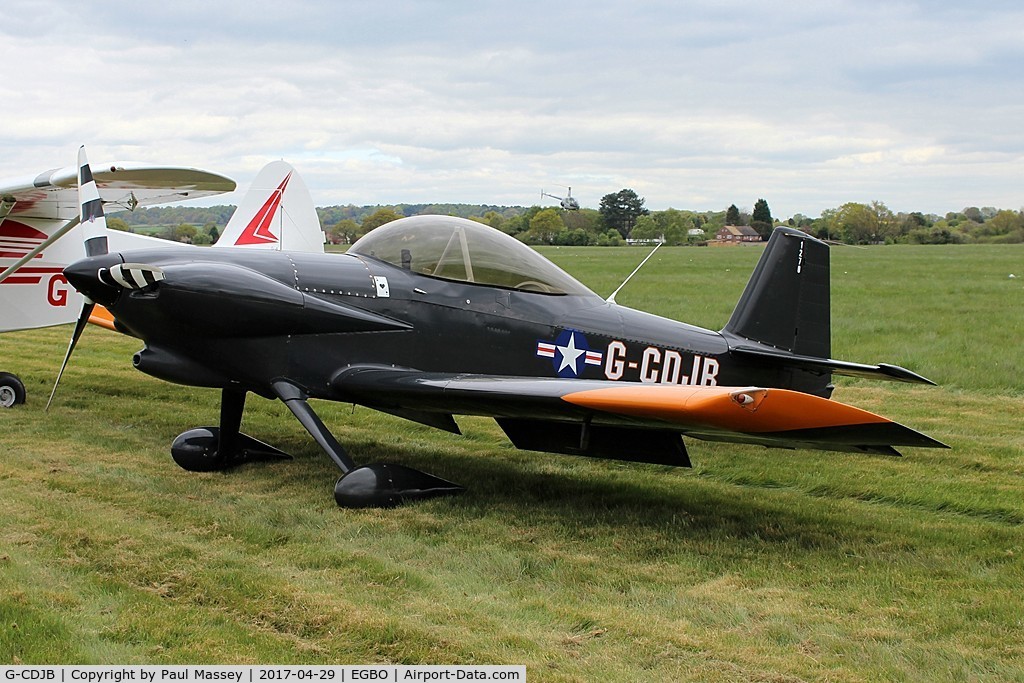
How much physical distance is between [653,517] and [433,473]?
1.82 m

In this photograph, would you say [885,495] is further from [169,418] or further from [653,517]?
[169,418]

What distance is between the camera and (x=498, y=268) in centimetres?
702

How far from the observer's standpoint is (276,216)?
1444cm

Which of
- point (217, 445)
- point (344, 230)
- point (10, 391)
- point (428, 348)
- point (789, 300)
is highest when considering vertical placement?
point (789, 300)

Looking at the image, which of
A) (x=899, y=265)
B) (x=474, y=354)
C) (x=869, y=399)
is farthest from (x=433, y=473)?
(x=899, y=265)

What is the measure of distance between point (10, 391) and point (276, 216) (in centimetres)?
549

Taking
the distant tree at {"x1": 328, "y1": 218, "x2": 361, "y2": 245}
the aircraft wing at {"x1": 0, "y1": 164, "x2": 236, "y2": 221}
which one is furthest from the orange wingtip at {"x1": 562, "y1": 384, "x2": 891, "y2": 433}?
the distant tree at {"x1": 328, "y1": 218, "x2": 361, "y2": 245}

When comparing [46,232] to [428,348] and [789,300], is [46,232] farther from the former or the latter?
[789,300]

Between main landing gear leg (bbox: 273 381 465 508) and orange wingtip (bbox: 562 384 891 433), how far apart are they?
1.64m

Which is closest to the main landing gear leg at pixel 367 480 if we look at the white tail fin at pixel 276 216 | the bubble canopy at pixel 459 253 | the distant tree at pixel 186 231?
the bubble canopy at pixel 459 253

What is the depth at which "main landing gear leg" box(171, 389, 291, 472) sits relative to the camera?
703 centimetres

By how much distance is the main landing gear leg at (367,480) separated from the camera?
5.95 metres

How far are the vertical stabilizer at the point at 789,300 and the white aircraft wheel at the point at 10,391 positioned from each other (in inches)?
278

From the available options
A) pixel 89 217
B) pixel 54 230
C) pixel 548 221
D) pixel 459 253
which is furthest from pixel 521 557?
pixel 548 221
